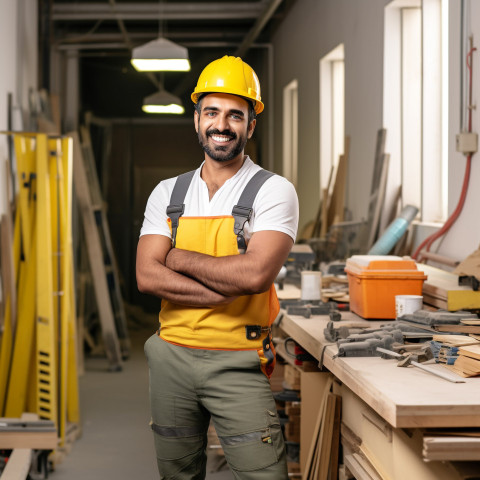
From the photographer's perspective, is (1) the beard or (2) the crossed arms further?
(1) the beard

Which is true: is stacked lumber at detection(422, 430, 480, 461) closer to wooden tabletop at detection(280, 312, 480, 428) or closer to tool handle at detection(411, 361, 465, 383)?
wooden tabletop at detection(280, 312, 480, 428)

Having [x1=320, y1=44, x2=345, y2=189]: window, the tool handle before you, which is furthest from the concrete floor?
[x1=320, y1=44, x2=345, y2=189]: window

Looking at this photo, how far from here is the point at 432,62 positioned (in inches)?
199

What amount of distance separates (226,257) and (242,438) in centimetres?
55

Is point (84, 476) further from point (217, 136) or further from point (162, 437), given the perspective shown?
point (217, 136)

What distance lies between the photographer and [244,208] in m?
2.40

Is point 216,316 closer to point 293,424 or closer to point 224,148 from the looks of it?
point 224,148

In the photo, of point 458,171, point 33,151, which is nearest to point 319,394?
point 458,171

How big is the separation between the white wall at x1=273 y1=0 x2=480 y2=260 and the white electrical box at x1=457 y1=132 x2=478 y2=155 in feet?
0.16

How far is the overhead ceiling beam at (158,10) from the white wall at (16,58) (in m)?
1.79

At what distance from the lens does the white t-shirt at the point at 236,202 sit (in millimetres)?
2383

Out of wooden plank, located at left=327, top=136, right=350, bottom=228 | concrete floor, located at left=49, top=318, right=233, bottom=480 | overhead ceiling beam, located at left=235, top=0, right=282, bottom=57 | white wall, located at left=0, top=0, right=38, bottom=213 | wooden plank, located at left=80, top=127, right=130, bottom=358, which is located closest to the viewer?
concrete floor, located at left=49, top=318, right=233, bottom=480

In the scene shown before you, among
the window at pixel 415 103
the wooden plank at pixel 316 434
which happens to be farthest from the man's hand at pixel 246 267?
the window at pixel 415 103

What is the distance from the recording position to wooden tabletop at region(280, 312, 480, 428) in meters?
1.94
